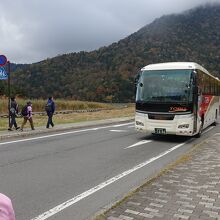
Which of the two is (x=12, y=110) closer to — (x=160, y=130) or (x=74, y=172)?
(x=160, y=130)

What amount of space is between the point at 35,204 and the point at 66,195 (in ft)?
2.47

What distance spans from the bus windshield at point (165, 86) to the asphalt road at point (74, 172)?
1.78 meters

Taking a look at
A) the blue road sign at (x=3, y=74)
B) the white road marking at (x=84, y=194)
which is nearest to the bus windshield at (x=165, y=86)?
the white road marking at (x=84, y=194)

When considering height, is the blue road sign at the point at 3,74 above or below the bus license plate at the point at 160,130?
above

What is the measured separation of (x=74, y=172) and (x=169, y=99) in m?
7.57

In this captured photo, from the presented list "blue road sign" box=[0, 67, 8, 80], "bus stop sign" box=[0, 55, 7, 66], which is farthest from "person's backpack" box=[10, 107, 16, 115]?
"bus stop sign" box=[0, 55, 7, 66]

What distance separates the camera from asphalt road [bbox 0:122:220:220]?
6176 millimetres

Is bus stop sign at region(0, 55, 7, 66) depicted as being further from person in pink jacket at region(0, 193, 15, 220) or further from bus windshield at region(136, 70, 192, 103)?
person in pink jacket at region(0, 193, 15, 220)

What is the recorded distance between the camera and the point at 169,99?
15.6 meters

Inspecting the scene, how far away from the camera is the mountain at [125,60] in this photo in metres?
73.4

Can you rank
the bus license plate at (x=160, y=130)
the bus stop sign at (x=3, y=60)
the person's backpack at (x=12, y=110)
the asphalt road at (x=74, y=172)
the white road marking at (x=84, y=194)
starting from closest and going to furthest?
the white road marking at (x=84, y=194) < the asphalt road at (x=74, y=172) < the bus license plate at (x=160, y=130) < the bus stop sign at (x=3, y=60) < the person's backpack at (x=12, y=110)

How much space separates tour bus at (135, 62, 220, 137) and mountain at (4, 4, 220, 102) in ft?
172

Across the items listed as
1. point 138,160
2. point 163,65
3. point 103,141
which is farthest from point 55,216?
point 163,65

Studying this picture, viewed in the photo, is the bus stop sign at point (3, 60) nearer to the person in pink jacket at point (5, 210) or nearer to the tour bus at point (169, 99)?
the tour bus at point (169, 99)
